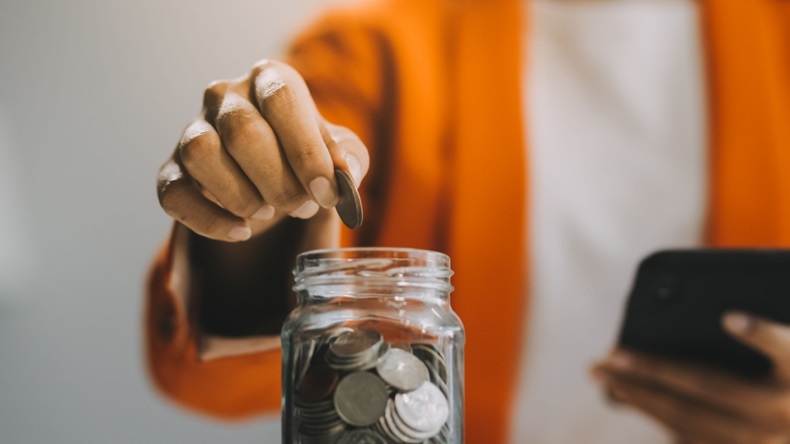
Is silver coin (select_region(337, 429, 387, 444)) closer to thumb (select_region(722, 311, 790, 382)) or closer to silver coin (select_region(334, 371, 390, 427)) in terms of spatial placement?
silver coin (select_region(334, 371, 390, 427))

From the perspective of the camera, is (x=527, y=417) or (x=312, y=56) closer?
(x=312, y=56)

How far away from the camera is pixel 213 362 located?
1.19 ft

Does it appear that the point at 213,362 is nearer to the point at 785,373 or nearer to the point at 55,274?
the point at 55,274

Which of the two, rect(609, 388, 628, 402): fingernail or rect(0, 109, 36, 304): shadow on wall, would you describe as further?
rect(609, 388, 628, 402): fingernail

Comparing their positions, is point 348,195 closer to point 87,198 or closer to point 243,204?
point 243,204

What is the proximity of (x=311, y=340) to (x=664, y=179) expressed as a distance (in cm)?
55

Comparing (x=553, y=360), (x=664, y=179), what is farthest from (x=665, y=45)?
(x=553, y=360)

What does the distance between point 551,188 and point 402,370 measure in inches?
18.5

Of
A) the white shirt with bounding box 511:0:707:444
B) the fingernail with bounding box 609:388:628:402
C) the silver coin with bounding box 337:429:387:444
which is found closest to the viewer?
the silver coin with bounding box 337:429:387:444

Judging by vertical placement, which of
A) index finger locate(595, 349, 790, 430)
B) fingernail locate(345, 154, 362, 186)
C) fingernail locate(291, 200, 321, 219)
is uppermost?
fingernail locate(345, 154, 362, 186)

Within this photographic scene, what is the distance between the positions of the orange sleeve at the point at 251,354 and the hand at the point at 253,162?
4 cm

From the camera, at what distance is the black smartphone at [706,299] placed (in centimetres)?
43

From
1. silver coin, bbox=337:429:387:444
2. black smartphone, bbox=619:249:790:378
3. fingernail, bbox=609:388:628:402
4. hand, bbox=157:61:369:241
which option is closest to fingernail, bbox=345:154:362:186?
hand, bbox=157:61:369:241

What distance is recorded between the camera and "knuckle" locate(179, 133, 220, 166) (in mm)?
281
